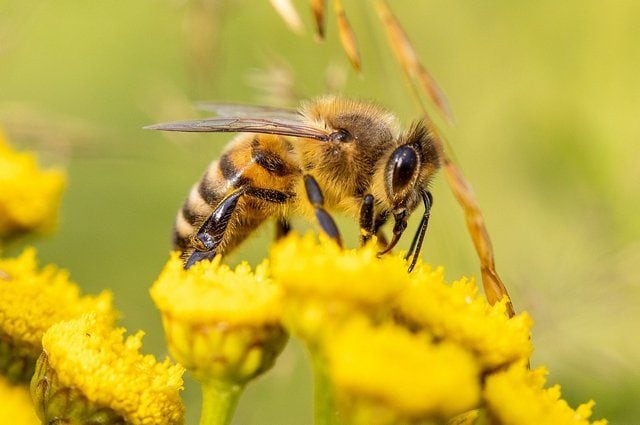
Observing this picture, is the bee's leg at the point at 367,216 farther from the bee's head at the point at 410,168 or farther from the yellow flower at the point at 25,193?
the yellow flower at the point at 25,193

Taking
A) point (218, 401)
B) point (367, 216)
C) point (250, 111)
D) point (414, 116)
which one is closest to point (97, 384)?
point (218, 401)

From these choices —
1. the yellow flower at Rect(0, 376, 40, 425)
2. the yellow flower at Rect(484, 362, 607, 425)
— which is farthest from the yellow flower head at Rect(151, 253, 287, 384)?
the yellow flower at Rect(484, 362, 607, 425)

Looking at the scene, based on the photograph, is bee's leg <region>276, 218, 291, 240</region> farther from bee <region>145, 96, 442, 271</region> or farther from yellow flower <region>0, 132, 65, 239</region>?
yellow flower <region>0, 132, 65, 239</region>

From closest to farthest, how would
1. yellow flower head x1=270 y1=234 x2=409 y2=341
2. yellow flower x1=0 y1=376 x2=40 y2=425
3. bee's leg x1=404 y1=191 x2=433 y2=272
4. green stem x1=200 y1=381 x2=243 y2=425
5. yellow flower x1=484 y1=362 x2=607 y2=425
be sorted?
yellow flower x1=0 y1=376 x2=40 y2=425, yellow flower head x1=270 y1=234 x2=409 y2=341, yellow flower x1=484 y1=362 x2=607 y2=425, green stem x1=200 y1=381 x2=243 y2=425, bee's leg x1=404 y1=191 x2=433 y2=272

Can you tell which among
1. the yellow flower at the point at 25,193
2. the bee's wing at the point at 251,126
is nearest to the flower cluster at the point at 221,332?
the bee's wing at the point at 251,126

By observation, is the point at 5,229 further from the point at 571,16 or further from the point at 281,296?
the point at 571,16

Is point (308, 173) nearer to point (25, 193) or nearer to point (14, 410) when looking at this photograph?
point (25, 193)

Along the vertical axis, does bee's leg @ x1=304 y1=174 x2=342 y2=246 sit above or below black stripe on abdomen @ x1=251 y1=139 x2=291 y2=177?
above

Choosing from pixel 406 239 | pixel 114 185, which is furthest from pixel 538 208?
pixel 114 185
